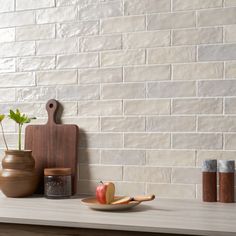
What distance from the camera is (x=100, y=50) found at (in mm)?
2193

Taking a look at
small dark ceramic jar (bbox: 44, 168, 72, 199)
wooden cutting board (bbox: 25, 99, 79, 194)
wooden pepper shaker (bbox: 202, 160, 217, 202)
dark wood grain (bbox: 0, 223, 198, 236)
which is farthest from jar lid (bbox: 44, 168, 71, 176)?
wooden pepper shaker (bbox: 202, 160, 217, 202)

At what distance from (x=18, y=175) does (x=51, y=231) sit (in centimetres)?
54

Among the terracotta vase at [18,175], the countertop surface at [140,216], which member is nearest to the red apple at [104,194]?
the countertop surface at [140,216]

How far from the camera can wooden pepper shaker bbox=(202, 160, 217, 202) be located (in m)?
1.93

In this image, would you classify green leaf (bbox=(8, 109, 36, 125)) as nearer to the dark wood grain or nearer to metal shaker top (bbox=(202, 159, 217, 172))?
the dark wood grain

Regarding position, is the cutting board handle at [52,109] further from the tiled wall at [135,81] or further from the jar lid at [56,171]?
the jar lid at [56,171]

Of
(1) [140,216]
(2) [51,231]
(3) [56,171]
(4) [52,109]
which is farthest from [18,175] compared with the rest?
(1) [140,216]

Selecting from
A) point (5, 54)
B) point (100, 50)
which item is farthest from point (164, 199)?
point (5, 54)

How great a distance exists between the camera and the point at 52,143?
2.22 m

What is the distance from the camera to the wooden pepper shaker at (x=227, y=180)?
190 centimetres

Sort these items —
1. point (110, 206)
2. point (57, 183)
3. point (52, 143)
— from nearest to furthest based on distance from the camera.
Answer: point (110, 206)
point (57, 183)
point (52, 143)

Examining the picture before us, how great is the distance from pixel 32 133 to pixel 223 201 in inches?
39.3

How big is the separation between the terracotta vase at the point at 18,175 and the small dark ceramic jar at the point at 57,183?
3.7 inches

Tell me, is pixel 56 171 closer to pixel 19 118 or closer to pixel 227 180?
pixel 19 118
